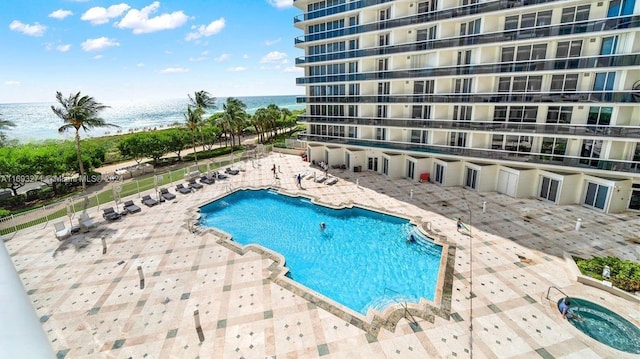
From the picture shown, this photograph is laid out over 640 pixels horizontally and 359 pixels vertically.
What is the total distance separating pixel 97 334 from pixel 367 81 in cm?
3482

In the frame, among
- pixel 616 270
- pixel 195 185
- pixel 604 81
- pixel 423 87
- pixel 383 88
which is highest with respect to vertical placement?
pixel 383 88

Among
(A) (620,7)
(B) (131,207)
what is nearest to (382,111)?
(A) (620,7)

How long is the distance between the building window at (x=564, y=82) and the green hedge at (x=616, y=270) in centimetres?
1589

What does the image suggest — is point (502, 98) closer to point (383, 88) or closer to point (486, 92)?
point (486, 92)

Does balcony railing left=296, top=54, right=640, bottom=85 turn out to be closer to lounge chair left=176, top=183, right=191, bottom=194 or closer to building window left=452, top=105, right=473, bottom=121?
building window left=452, top=105, right=473, bottom=121

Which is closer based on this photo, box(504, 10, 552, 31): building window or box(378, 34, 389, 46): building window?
box(504, 10, 552, 31): building window

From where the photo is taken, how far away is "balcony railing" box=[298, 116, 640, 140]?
25.7 metres

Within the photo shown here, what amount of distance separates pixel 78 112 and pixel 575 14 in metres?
48.4

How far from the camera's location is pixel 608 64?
83.1ft

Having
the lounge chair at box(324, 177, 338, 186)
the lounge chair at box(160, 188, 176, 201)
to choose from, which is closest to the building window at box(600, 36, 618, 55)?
the lounge chair at box(324, 177, 338, 186)

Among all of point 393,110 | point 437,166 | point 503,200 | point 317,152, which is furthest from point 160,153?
point 503,200

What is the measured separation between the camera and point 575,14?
2691cm

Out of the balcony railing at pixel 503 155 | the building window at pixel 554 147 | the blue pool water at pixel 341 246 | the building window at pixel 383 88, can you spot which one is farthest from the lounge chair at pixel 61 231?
the building window at pixel 554 147

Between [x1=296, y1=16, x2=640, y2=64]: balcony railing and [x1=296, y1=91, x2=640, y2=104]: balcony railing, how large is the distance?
4.95 metres
